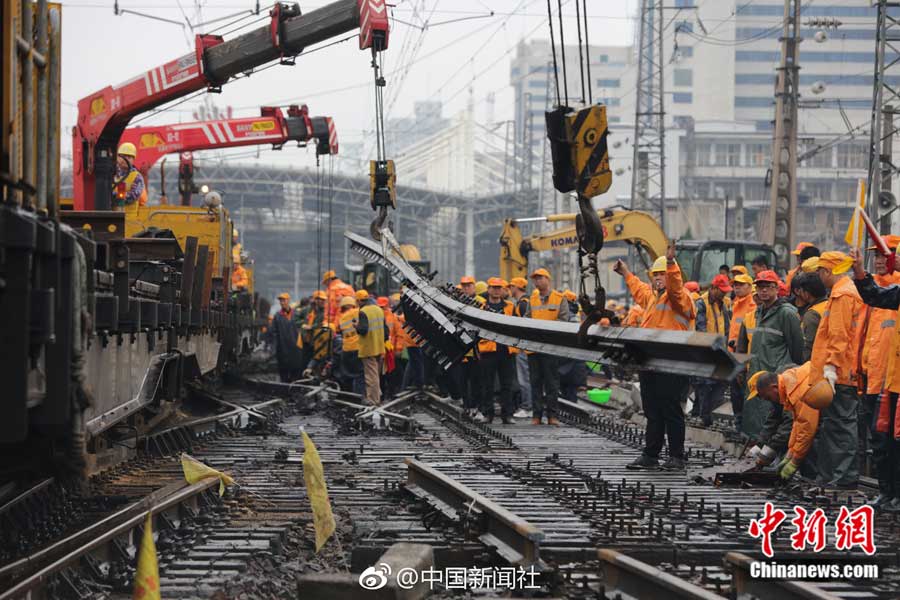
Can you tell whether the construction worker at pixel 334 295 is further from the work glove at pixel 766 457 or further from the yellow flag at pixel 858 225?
the yellow flag at pixel 858 225

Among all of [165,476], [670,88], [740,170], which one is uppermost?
[670,88]

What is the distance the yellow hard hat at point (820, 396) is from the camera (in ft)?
28.8

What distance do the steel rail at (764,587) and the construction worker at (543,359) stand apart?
31.6ft

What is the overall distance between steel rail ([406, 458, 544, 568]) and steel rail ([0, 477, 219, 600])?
1.50 metres

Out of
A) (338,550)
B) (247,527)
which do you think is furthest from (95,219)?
(338,550)

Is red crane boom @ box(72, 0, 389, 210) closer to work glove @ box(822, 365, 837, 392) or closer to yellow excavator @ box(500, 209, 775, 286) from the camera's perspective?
work glove @ box(822, 365, 837, 392)

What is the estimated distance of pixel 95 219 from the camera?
8.37m

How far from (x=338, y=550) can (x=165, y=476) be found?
11.7 ft

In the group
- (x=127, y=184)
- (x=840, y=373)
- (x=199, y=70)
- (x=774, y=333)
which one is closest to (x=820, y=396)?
(x=840, y=373)

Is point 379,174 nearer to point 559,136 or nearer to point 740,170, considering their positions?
point 559,136

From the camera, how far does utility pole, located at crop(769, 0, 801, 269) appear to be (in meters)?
23.5

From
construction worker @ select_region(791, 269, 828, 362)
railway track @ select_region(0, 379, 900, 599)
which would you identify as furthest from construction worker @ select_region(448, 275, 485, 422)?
construction worker @ select_region(791, 269, 828, 362)

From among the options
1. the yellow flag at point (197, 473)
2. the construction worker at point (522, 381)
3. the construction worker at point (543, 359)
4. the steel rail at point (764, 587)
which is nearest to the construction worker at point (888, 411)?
the steel rail at point (764, 587)

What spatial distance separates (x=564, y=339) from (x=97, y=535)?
3.52 m
